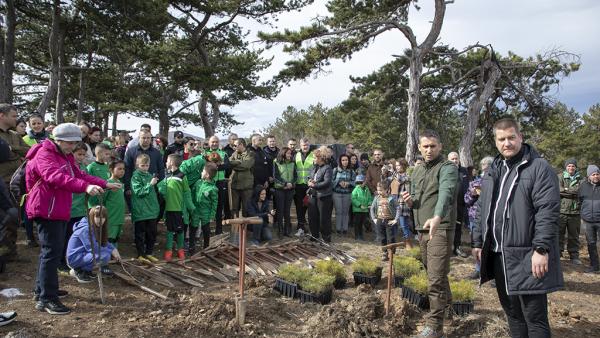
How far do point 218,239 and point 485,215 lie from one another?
4759 millimetres

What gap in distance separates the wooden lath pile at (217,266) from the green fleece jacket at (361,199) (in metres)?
1.49

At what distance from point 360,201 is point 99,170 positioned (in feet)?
17.8

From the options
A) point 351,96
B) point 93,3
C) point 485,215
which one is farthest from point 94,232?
point 351,96

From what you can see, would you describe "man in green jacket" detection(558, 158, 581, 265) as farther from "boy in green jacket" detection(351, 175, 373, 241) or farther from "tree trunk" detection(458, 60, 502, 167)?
"tree trunk" detection(458, 60, 502, 167)

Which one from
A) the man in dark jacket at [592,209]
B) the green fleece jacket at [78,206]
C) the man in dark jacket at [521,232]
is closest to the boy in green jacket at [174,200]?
the green fleece jacket at [78,206]

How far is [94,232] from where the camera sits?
15.4ft

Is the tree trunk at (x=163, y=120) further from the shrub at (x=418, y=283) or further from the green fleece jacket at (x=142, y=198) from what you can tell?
the shrub at (x=418, y=283)

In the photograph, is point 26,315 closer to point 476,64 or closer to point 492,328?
point 492,328

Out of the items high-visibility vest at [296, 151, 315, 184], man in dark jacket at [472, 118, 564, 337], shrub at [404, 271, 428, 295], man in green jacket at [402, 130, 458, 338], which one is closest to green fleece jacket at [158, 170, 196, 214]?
high-visibility vest at [296, 151, 315, 184]

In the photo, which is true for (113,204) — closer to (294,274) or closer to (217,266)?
(217,266)

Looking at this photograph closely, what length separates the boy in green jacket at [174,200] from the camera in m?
6.36

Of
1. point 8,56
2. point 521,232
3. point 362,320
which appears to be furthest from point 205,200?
point 8,56

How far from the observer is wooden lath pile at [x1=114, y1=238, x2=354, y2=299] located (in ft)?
17.0

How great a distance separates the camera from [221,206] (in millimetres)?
8070
